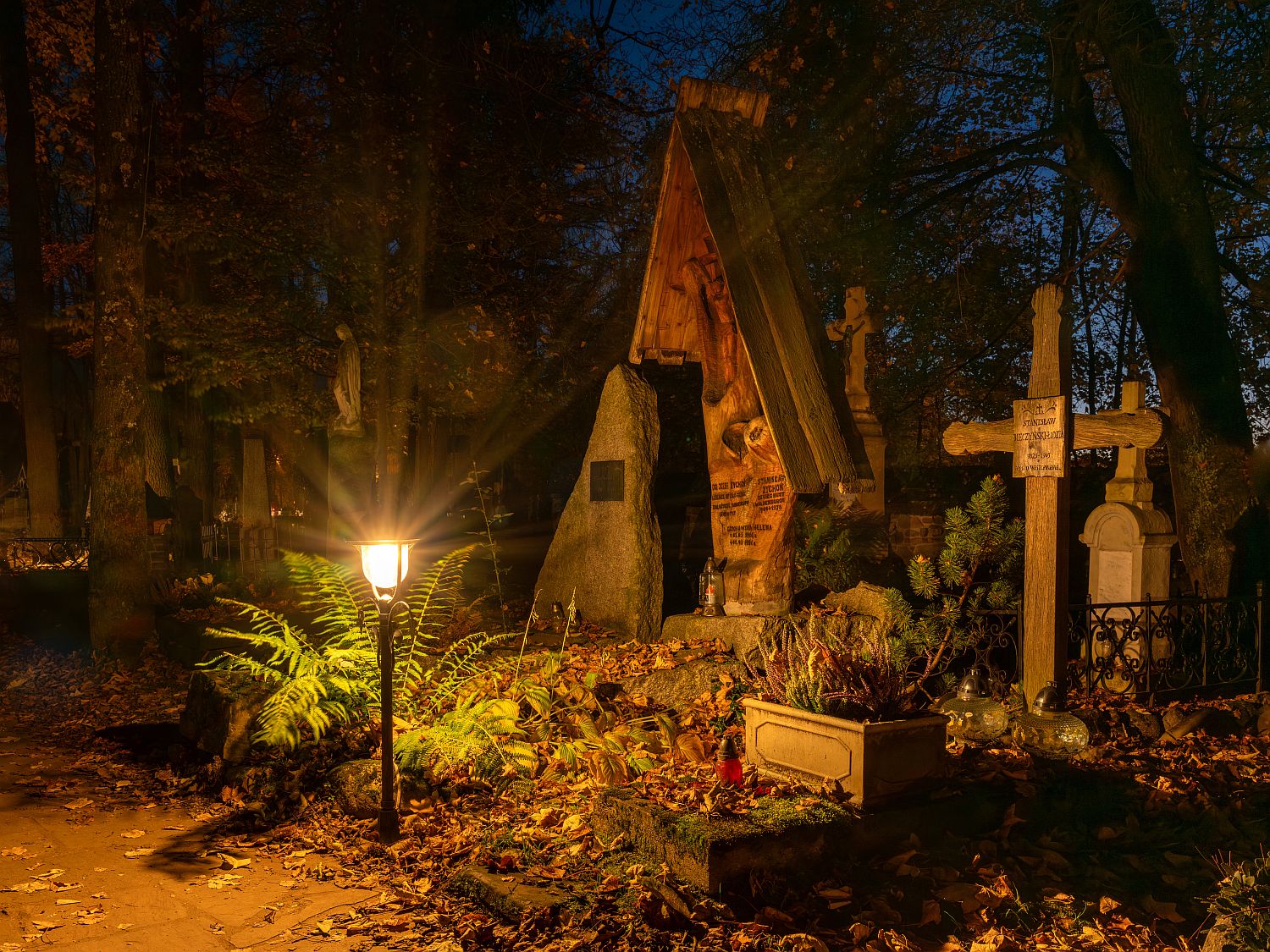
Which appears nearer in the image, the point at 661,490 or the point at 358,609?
the point at 358,609

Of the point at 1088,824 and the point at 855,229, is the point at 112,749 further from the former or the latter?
the point at 855,229

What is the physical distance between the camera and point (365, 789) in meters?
5.78

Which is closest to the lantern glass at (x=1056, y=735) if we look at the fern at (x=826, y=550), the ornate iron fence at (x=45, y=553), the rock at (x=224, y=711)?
the fern at (x=826, y=550)

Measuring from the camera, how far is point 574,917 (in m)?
4.07

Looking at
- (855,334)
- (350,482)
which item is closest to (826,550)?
(855,334)

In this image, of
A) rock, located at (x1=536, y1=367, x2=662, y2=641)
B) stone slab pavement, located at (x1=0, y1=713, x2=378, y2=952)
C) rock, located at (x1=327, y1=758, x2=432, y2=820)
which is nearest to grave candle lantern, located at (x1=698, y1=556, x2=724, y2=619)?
rock, located at (x1=536, y1=367, x2=662, y2=641)

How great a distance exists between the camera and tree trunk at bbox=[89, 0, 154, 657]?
11.0m

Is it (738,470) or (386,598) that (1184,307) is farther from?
(386,598)

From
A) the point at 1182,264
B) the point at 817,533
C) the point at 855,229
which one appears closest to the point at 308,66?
the point at 855,229

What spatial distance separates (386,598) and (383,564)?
21cm

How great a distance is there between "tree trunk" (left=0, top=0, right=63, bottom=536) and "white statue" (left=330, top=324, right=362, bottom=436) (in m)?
6.50

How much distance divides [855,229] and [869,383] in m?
7.26

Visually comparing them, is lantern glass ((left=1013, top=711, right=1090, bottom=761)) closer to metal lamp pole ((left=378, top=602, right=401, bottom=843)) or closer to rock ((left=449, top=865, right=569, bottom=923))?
rock ((left=449, top=865, right=569, bottom=923))

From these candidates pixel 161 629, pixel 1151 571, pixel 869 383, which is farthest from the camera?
pixel 869 383
